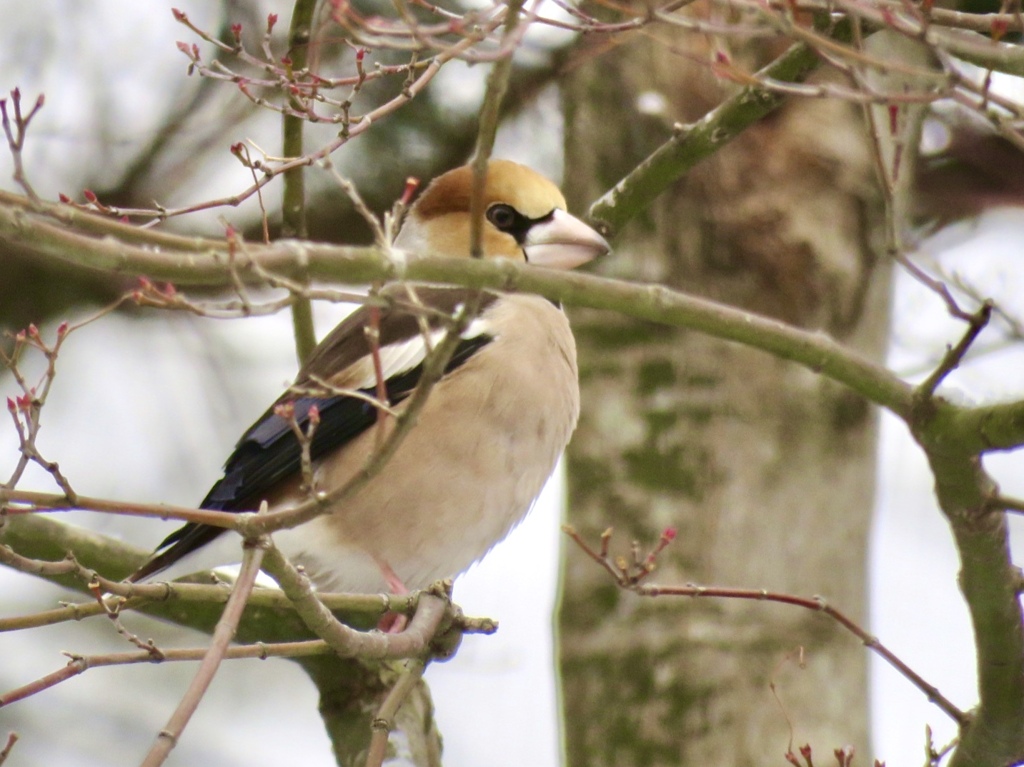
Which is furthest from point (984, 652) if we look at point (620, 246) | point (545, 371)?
point (620, 246)

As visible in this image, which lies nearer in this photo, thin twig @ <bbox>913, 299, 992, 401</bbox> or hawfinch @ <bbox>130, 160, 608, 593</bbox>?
thin twig @ <bbox>913, 299, 992, 401</bbox>

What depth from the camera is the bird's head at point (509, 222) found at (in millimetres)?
4266

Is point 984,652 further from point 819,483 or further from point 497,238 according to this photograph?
point 819,483

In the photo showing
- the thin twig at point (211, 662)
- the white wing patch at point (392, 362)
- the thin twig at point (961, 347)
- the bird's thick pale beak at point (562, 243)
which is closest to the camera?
the thin twig at point (211, 662)

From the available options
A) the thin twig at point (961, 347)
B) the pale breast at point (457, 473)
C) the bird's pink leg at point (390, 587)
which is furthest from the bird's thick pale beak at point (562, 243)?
the thin twig at point (961, 347)

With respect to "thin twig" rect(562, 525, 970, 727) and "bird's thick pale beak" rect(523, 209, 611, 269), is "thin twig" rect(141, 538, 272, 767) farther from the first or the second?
"bird's thick pale beak" rect(523, 209, 611, 269)

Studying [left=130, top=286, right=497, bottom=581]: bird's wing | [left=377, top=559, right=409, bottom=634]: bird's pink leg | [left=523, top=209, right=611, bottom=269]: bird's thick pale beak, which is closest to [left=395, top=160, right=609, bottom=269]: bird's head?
[left=523, top=209, right=611, bottom=269]: bird's thick pale beak

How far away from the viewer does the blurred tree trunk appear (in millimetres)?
5223

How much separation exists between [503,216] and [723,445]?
1.56 meters

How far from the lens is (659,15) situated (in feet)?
8.48

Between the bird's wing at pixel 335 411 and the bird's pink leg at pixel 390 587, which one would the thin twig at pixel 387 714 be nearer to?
the bird's pink leg at pixel 390 587

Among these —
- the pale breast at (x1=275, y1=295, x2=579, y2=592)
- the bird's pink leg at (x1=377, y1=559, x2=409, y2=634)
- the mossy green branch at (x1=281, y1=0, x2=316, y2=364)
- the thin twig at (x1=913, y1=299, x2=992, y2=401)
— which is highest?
the mossy green branch at (x1=281, y1=0, x2=316, y2=364)

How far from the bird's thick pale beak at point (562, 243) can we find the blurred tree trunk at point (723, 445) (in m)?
1.37

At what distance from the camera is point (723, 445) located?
5543mm
